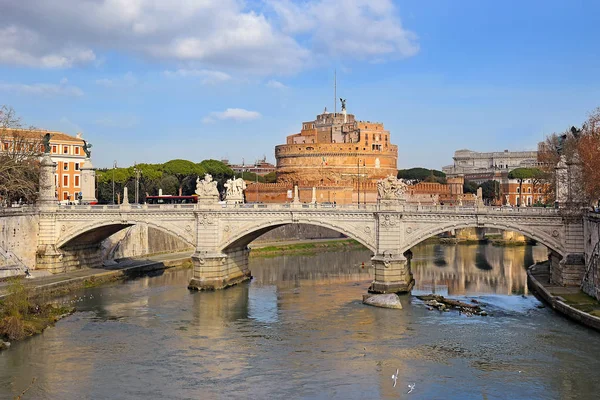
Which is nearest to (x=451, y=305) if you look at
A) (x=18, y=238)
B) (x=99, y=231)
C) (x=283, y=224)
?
(x=283, y=224)

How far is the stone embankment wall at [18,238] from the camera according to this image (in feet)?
140

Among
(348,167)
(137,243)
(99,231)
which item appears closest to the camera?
(99,231)

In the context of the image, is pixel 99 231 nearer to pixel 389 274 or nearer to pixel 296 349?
pixel 389 274

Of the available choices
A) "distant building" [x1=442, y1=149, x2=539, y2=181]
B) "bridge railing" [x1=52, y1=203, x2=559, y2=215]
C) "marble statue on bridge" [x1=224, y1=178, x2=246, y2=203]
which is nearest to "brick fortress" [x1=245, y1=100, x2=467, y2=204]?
"marble statue on bridge" [x1=224, y1=178, x2=246, y2=203]

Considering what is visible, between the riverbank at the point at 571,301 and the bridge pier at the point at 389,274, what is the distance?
23.8ft

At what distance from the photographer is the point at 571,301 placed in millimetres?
33312

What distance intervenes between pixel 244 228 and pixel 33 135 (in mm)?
27784

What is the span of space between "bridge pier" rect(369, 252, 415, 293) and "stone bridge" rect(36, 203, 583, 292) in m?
0.05

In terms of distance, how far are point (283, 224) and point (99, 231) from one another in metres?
13.4

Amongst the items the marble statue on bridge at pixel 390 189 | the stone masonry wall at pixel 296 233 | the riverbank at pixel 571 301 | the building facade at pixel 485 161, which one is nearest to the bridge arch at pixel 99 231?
the marble statue on bridge at pixel 390 189

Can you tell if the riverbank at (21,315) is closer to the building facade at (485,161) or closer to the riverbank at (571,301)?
the riverbank at (571,301)

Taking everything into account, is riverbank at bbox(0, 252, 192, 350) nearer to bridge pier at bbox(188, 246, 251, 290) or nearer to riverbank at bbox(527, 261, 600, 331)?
bridge pier at bbox(188, 246, 251, 290)

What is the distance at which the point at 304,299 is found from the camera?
40.8m

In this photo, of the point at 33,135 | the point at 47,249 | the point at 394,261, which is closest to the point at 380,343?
the point at 394,261
